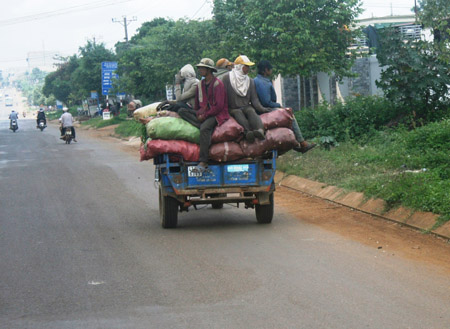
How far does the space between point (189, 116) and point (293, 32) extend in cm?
1294

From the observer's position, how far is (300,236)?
965 centimetres

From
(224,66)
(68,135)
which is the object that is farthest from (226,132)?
(68,135)

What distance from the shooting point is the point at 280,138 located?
1011cm

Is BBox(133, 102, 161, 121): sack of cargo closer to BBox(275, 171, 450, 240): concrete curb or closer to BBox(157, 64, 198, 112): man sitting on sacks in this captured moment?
BBox(157, 64, 198, 112): man sitting on sacks

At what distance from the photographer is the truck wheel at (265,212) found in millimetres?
10625

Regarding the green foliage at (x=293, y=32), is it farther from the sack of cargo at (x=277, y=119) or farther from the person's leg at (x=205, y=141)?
the person's leg at (x=205, y=141)

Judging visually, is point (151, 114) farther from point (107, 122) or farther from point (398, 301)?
point (107, 122)

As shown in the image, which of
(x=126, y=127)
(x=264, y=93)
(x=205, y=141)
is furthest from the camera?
(x=126, y=127)

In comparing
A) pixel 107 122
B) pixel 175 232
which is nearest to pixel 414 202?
pixel 175 232

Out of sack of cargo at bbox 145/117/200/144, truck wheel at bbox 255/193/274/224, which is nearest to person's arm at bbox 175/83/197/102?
sack of cargo at bbox 145/117/200/144

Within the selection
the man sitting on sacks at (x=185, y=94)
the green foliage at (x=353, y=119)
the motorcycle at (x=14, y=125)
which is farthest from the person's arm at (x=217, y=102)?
the motorcycle at (x=14, y=125)

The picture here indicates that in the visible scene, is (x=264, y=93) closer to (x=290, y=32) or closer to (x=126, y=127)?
(x=290, y=32)

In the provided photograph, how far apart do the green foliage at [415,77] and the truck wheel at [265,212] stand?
24.6 ft

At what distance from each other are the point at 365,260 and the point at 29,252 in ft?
13.7
